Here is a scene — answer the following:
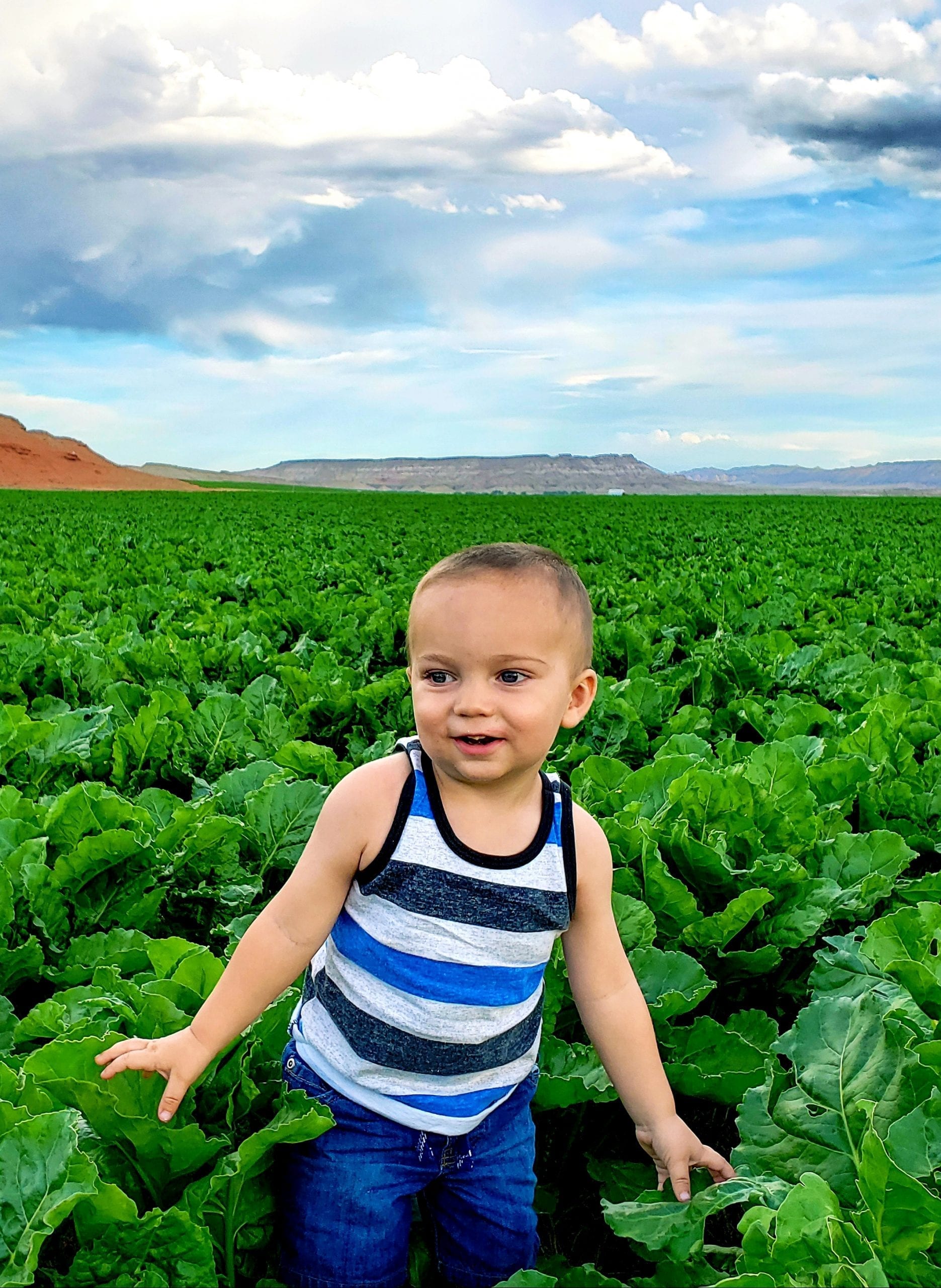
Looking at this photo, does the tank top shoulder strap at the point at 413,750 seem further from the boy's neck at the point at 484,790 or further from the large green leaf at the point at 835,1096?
the large green leaf at the point at 835,1096

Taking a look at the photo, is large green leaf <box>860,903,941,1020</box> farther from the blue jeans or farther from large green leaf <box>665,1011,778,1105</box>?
the blue jeans

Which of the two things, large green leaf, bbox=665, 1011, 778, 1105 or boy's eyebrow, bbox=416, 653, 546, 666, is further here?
large green leaf, bbox=665, 1011, 778, 1105

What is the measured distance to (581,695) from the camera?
6.93ft

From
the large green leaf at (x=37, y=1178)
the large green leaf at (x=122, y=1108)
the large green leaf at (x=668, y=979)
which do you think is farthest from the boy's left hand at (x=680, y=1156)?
the large green leaf at (x=37, y=1178)

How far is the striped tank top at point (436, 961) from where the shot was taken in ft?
6.58

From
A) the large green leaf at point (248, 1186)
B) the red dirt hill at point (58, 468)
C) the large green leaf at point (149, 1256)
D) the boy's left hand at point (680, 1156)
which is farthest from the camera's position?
A: the red dirt hill at point (58, 468)

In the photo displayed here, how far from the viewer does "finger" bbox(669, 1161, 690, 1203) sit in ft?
6.82

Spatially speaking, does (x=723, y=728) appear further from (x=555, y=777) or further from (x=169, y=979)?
(x=169, y=979)

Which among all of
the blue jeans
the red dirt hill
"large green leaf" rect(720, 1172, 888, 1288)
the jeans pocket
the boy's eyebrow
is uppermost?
the red dirt hill

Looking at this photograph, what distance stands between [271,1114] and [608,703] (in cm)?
315

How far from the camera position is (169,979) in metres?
2.12

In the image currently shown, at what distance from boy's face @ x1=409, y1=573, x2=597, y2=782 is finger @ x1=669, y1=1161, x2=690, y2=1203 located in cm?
87

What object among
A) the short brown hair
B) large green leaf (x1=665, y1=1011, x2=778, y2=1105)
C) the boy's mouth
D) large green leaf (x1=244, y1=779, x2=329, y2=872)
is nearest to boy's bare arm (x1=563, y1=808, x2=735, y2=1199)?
large green leaf (x1=665, y1=1011, x2=778, y2=1105)

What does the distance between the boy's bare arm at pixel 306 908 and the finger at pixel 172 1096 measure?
0.23ft
